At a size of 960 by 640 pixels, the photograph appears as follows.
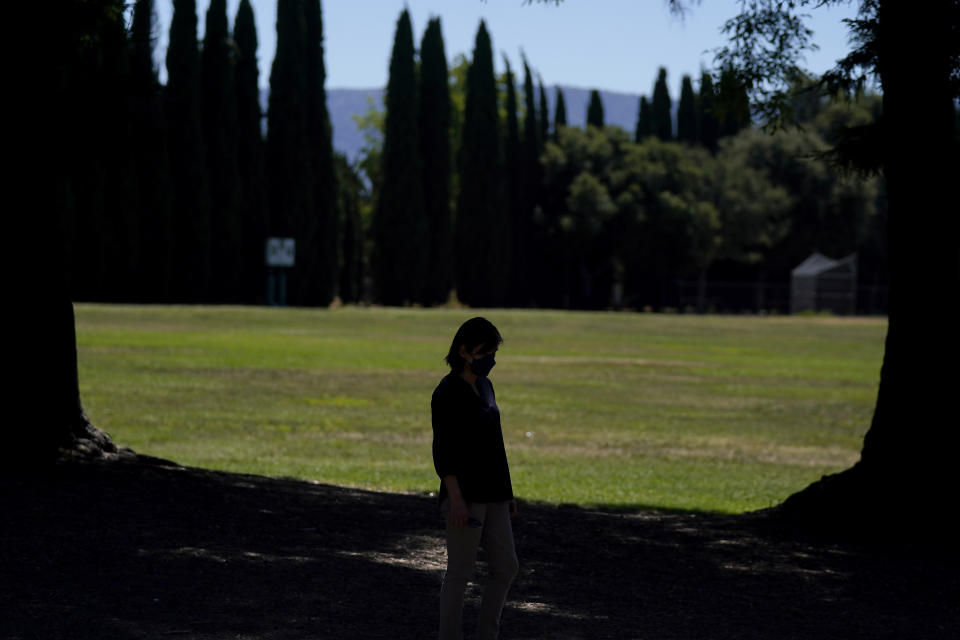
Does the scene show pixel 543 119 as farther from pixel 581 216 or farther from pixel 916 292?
pixel 916 292

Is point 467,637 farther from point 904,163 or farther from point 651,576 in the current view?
point 904,163

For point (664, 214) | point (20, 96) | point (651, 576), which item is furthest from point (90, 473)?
point (664, 214)

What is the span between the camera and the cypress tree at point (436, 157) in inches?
2473

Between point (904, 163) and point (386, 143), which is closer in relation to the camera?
point (904, 163)

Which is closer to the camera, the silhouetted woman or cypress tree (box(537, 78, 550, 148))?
the silhouetted woman

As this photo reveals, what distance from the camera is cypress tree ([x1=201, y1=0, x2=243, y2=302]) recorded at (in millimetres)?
52750

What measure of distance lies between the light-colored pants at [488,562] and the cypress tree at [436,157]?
56933mm

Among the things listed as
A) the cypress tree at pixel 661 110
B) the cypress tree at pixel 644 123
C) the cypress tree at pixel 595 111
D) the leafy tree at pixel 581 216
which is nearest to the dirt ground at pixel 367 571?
the leafy tree at pixel 581 216

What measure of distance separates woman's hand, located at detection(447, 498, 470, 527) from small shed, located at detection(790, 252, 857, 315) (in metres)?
63.9

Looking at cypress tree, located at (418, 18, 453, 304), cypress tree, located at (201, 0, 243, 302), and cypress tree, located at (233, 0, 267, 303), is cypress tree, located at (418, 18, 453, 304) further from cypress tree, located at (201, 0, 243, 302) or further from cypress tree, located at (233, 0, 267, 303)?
cypress tree, located at (201, 0, 243, 302)

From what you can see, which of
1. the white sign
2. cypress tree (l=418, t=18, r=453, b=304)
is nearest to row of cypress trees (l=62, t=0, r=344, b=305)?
the white sign

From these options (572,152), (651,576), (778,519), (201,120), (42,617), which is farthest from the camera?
(572,152)

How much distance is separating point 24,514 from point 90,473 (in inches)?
50.1

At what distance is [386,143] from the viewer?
6084 cm
